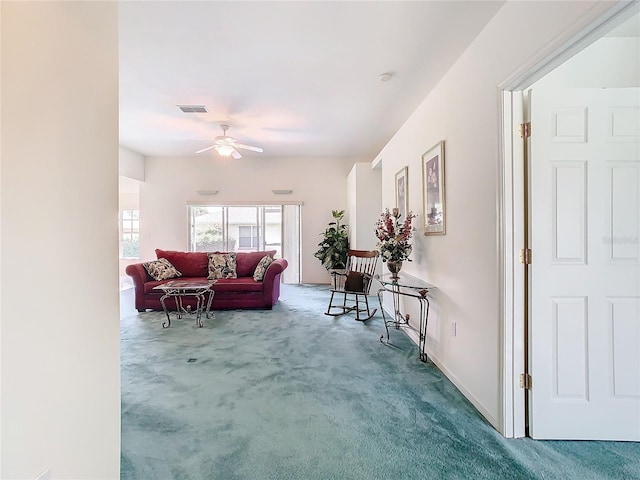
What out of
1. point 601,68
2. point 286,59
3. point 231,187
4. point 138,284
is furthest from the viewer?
point 231,187

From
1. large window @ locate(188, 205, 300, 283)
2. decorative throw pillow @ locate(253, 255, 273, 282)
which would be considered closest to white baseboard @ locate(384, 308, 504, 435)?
decorative throw pillow @ locate(253, 255, 273, 282)

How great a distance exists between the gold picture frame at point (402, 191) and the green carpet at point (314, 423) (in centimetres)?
158

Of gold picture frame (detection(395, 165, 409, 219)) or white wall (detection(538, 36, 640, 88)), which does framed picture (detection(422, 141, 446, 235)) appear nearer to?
gold picture frame (detection(395, 165, 409, 219))

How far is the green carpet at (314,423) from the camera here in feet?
5.04

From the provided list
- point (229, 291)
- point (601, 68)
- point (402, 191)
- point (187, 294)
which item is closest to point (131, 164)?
point (229, 291)

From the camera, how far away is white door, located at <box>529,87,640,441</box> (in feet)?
5.61

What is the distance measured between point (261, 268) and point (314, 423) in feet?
10.3

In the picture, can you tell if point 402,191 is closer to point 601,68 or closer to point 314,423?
point 601,68

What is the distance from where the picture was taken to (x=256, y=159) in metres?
6.89

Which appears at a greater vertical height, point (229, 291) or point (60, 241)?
point (60, 241)

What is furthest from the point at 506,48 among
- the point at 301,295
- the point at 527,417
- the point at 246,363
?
the point at 301,295

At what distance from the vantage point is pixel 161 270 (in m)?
4.78

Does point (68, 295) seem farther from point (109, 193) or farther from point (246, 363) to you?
point (246, 363)

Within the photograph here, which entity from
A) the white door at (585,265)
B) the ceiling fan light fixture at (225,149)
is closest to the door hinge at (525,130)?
the white door at (585,265)
